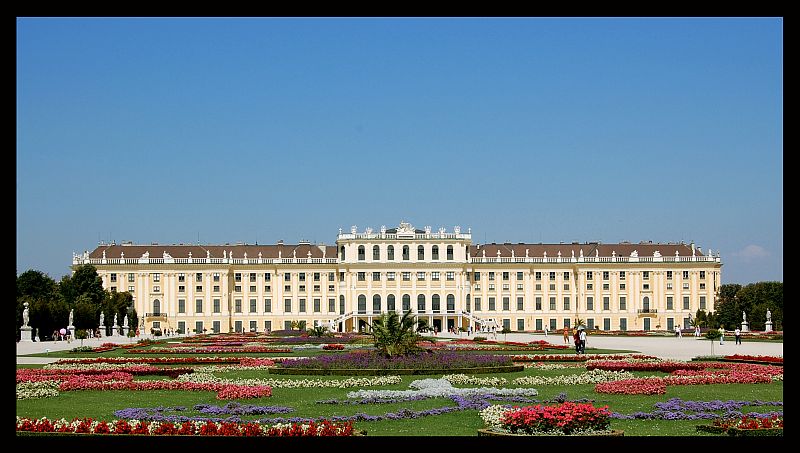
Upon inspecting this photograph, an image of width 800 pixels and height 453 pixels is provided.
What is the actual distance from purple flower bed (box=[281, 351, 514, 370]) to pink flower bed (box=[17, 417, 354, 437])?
33.2 feet

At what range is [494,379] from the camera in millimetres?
18281

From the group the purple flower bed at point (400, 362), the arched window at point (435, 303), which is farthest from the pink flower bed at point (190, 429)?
the arched window at point (435, 303)

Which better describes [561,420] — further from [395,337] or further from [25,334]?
[25,334]

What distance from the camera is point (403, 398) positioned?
1438 centimetres

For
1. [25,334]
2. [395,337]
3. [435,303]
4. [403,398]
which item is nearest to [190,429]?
[403,398]

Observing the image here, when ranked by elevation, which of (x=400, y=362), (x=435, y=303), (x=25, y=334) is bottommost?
(x=435, y=303)

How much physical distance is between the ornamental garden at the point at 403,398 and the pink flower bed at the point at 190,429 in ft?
0.06

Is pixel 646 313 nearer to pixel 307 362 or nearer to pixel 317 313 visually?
pixel 317 313

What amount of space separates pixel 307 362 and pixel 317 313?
6420 cm

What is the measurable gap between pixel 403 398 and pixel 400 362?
6211 millimetres

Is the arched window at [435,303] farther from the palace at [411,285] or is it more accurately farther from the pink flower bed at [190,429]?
the pink flower bed at [190,429]

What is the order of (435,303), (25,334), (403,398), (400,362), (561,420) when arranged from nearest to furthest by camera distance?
1. (561,420)
2. (403,398)
3. (400,362)
4. (25,334)
5. (435,303)

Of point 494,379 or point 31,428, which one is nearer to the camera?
point 31,428
